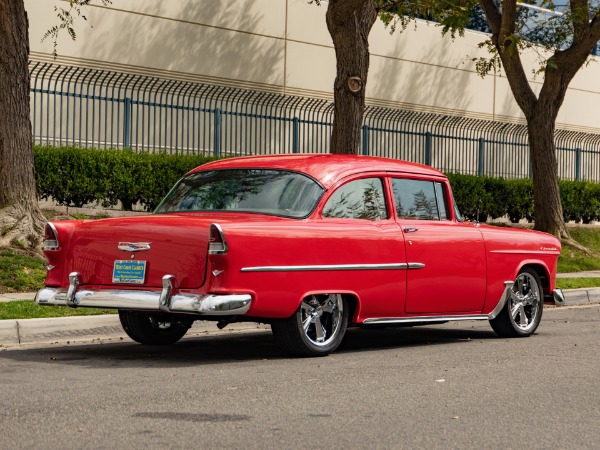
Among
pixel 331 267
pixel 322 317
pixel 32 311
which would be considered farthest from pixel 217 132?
pixel 331 267

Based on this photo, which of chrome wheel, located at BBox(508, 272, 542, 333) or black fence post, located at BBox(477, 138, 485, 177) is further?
black fence post, located at BBox(477, 138, 485, 177)

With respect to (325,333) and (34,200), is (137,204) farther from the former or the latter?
(325,333)

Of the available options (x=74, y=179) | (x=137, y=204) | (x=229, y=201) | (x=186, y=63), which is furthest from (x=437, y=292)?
(x=186, y=63)

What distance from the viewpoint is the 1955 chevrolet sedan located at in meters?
8.91

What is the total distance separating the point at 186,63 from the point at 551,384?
59.9ft

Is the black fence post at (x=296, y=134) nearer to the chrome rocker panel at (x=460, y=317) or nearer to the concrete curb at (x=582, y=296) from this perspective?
the concrete curb at (x=582, y=296)

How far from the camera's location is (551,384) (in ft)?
27.3

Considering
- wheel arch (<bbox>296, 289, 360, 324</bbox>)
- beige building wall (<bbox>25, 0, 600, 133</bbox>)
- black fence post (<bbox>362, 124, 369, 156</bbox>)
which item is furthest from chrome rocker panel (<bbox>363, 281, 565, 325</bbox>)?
beige building wall (<bbox>25, 0, 600, 133</bbox>)

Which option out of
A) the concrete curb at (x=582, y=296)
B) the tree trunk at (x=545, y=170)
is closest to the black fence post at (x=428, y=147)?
the tree trunk at (x=545, y=170)

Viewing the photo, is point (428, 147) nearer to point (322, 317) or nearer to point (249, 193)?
point (249, 193)

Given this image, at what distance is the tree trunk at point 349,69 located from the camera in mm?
17953

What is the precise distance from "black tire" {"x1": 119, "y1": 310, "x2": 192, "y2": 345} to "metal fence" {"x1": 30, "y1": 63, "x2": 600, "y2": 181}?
9398 millimetres

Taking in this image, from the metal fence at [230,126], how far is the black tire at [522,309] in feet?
33.4

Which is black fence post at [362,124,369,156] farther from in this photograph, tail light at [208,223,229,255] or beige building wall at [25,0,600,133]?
tail light at [208,223,229,255]
